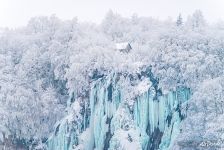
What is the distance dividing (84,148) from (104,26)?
49.2ft

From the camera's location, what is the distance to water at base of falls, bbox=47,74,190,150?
38594 millimetres

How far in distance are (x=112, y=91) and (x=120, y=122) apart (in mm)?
2583

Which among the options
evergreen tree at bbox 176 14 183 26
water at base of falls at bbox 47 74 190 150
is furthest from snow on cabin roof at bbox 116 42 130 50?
evergreen tree at bbox 176 14 183 26

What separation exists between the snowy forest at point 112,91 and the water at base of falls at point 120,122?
69mm

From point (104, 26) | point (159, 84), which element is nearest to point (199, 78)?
point (159, 84)

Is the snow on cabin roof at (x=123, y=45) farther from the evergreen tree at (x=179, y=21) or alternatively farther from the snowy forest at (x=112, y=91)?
the evergreen tree at (x=179, y=21)

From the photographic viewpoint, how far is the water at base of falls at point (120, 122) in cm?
3859

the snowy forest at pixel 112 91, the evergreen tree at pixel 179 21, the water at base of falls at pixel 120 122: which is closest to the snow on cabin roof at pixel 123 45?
the snowy forest at pixel 112 91

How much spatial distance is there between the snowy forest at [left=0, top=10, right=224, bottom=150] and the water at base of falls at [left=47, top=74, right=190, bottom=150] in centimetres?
7

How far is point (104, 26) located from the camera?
51.5m

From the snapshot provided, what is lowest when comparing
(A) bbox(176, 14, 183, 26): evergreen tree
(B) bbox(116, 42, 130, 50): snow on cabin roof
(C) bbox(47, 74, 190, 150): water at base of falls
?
(C) bbox(47, 74, 190, 150): water at base of falls

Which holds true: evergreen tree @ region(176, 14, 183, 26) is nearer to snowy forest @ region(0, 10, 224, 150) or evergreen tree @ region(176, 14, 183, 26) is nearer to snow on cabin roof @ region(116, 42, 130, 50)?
snowy forest @ region(0, 10, 224, 150)

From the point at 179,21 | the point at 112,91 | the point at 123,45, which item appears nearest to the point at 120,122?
the point at 112,91

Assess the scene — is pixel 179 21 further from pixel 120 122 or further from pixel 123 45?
pixel 120 122
